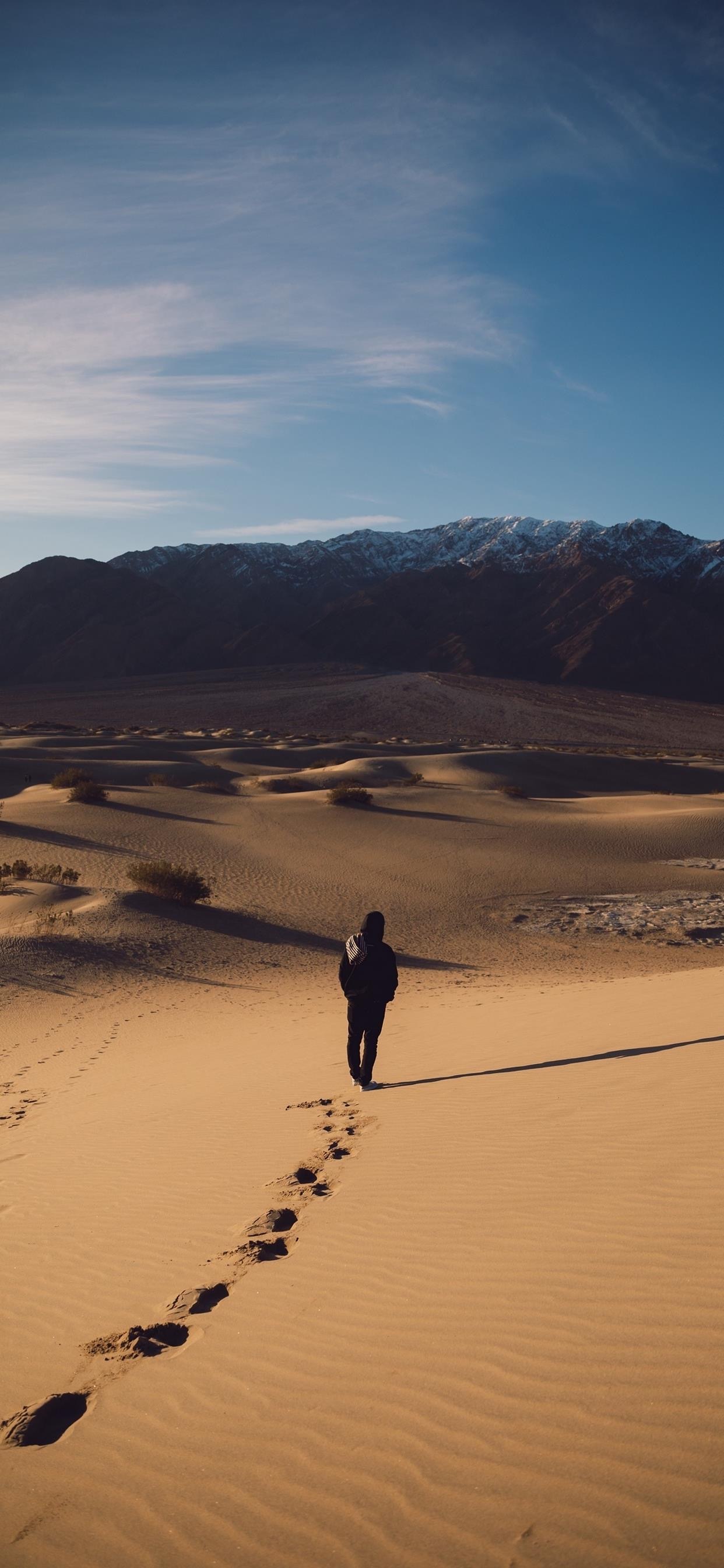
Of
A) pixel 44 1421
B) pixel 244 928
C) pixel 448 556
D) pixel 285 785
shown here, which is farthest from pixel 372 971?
pixel 448 556

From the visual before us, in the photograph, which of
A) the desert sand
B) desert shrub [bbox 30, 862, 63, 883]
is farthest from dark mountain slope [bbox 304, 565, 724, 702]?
the desert sand

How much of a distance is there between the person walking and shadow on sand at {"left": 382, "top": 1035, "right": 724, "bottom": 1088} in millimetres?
280

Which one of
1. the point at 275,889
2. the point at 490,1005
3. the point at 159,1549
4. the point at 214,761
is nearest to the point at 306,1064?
the point at 490,1005

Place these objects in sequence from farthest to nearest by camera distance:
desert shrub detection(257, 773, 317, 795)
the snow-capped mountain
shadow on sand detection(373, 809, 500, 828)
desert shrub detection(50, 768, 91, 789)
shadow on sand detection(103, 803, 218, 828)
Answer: the snow-capped mountain < desert shrub detection(257, 773, 317, 795) < desert shrub detection(50, 768, 91, 789) < shadow on sand detection(373, 809, 500, 828) < shadow on sand detection(103, 803, 218, 828)

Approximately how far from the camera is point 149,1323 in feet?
11.9

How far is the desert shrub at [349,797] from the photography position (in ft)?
84.9

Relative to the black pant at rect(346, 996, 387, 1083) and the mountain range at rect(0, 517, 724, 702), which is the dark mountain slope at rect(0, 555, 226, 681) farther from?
the black pant at rect(346, 996, 387, 1083)

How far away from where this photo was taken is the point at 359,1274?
3830 millimetres

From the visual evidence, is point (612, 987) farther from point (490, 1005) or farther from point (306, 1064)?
point (306, 1064)

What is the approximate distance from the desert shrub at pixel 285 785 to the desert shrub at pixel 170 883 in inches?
493

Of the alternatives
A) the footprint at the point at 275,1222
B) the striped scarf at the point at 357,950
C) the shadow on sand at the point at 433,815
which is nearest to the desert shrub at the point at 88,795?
the shadow on sand at the point at 433,815

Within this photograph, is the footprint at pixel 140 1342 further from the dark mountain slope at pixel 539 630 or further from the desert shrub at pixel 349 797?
the dark mountain slope at pixel 539 630

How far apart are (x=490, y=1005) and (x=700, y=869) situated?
10952 millimetres

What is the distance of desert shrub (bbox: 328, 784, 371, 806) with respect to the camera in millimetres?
25875
